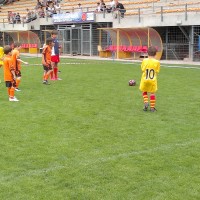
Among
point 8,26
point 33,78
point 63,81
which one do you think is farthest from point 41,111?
point 8,26

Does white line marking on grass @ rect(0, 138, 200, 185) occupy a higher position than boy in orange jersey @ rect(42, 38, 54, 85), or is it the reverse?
boy in orange jersey @ rect(42, 38, 54, 85)

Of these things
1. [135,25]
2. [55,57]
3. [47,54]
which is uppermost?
[135,25]

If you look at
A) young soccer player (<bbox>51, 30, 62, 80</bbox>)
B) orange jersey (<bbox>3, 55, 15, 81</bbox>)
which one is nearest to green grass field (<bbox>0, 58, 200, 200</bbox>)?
orange jersey (<bbox>3, 55, 15, 81</bbox>)

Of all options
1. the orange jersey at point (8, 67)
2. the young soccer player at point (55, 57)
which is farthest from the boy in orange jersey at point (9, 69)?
the young soccer player at point (55, 57)

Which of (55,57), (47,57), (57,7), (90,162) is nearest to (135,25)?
(57,7)

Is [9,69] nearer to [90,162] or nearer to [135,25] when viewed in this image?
[90,162]

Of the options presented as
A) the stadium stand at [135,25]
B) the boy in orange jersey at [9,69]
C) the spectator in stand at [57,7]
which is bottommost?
the boy in orange jersey at [9,69]

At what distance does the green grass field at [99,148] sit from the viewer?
4934 mm

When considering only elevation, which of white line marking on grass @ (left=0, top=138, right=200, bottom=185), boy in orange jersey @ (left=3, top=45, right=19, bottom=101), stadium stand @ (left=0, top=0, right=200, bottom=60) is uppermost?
stadium stand @ (left=0, top=0, right=200, bottom=60)

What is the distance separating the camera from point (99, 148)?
661 centimetres

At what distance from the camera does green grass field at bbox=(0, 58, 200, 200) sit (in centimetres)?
493

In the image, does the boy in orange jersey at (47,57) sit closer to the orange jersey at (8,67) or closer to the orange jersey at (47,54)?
the orange jersey at (47,54)

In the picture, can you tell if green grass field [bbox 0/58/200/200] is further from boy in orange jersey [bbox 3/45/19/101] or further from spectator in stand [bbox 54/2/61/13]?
spectator in stand [bbox 54/2/61/13]

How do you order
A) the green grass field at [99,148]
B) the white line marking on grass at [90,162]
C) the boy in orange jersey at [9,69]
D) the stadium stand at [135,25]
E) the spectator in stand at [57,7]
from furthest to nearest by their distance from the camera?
1. the spectator in stand at [57,7]
2. the stadium stand at [135,25]
3. the boy in orange jersey at [9,69]
4. the white line marking on grass at [90,162]
5. the green grass field at [99,148]
